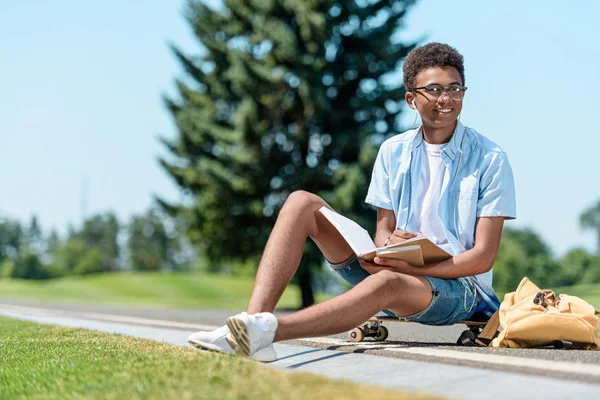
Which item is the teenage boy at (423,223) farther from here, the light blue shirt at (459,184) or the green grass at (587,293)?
the green grass at (587,293)

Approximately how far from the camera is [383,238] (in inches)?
167

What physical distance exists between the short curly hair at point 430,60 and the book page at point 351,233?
958 mm

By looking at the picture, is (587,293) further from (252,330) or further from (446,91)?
(252,330)

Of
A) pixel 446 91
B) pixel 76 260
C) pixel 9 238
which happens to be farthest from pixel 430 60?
pixel 9 238

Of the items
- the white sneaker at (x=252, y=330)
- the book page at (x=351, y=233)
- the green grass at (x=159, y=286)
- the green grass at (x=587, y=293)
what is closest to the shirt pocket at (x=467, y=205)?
the book page at (x=351, y=233)

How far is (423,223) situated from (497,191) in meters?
0.45

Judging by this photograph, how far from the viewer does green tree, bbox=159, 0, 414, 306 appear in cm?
1872

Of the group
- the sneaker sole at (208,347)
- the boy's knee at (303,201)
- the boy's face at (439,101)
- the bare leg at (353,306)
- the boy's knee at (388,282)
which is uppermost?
the boy's face at (439,101)

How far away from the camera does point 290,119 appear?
66.8 feet

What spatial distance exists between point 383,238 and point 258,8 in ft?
56.4

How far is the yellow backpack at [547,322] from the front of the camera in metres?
3.76

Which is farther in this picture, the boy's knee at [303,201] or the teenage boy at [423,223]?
the boy's knee at [303,201]

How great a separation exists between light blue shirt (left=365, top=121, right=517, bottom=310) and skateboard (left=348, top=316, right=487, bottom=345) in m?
0.17

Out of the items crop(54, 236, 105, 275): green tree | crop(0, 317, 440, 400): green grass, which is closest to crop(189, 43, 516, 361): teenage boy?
crop(0, 317, 440, 400): green grass
